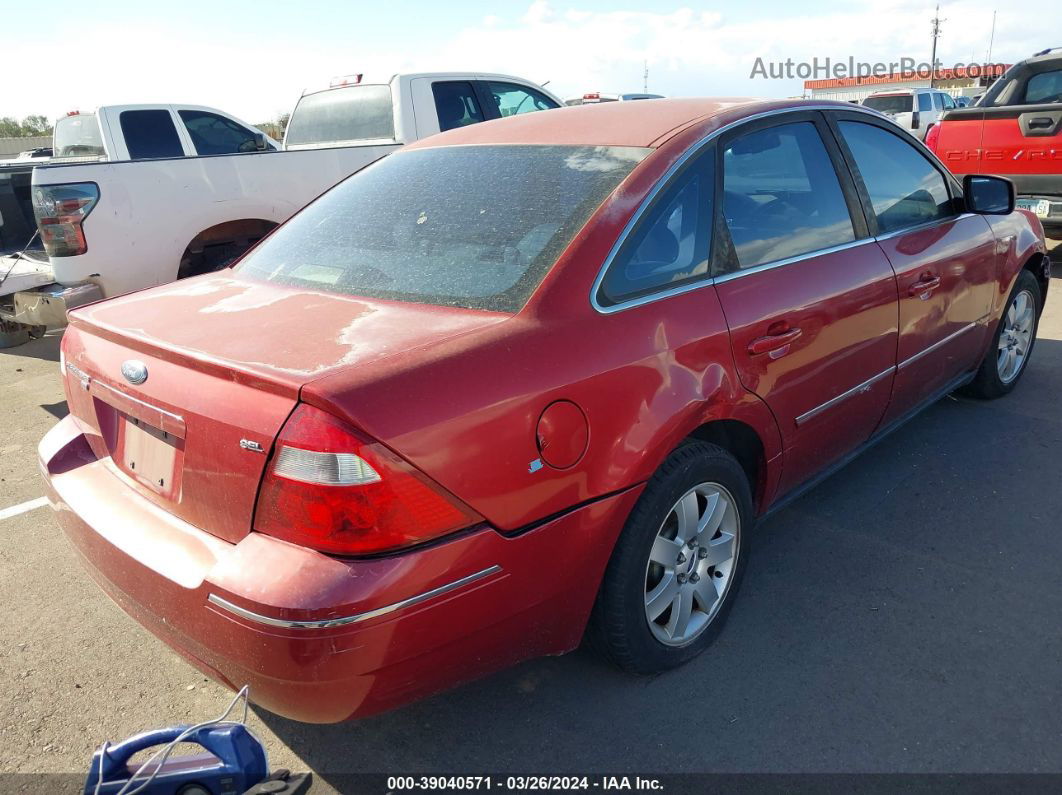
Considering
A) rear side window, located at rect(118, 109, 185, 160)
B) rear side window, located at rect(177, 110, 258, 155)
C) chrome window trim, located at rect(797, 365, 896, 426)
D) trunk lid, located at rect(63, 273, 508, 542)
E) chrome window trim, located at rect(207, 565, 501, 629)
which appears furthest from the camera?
rear side window, located at rect(177, 110, 258, 155)

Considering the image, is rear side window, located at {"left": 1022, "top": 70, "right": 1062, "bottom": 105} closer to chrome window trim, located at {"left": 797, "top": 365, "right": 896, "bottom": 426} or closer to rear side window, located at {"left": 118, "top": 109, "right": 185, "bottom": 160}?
chrome window trim, located at {"left": 797, "top": 365, "right": 896, "bottom": 426}

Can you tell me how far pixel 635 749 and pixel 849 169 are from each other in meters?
2.35

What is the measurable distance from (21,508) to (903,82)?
217 ft

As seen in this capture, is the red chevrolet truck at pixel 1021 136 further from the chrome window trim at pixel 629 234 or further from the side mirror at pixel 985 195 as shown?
the chrome window trim at pixel 629 234

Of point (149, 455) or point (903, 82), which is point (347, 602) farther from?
point (903, 82)

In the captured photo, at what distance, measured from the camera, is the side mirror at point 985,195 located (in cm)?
398

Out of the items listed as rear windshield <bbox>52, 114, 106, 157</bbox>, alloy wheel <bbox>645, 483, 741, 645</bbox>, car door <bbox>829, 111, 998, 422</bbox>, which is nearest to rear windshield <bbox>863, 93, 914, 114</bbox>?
rear windshield <bbox>52, 114, 106, 157</bbox>

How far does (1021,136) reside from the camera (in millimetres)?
7590

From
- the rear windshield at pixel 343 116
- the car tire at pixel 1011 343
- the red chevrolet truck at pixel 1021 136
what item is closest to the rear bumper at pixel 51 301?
the rear windshield at pixel 343 116

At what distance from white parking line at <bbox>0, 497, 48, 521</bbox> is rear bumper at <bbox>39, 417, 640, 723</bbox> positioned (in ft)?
6.42

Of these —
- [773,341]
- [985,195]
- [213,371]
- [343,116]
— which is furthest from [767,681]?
[343,116]

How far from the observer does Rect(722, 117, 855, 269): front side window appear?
279 cm

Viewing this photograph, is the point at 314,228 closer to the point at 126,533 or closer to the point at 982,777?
the point at 126,533

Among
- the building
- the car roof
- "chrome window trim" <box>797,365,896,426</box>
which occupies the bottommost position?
the building
